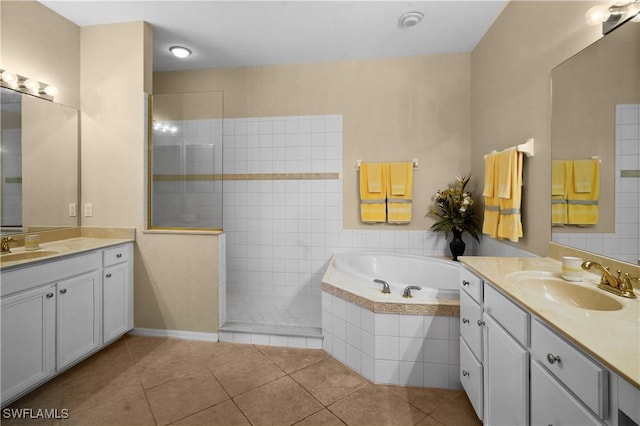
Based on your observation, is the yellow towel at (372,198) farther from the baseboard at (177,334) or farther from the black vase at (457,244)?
the baseboard at (177,334)

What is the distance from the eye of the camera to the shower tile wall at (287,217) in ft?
10.7

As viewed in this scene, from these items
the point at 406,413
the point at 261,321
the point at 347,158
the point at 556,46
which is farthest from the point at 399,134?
the point at 406,413

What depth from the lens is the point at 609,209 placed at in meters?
1.33

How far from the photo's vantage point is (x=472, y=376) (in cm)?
158

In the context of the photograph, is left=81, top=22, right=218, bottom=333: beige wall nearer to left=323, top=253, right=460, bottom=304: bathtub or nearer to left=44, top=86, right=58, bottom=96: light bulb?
left=44, top=86, right=58, bottom=96: light bulb

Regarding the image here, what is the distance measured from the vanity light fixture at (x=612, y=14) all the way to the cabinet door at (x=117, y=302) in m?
3.28

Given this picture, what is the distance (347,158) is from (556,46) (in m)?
1.88

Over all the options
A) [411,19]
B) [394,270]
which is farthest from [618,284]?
[411,19]

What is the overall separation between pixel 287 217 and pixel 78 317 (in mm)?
1933

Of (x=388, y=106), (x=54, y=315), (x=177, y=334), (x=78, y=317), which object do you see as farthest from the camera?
(x=388, y=106)

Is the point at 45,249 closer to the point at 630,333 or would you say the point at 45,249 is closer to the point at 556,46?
the point at 630,333

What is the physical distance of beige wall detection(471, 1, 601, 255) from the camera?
171 cm

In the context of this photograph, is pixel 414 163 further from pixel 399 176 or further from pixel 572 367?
pixel 572 367

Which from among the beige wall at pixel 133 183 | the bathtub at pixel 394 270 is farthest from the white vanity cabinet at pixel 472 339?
the beige wall at pixel 133 183
